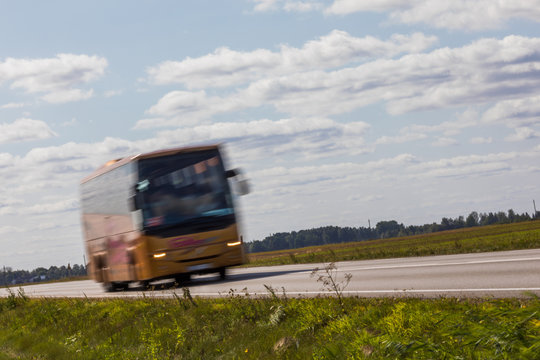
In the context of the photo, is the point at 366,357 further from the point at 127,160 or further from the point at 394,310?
the point at 127,160

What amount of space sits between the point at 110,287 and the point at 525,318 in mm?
20768

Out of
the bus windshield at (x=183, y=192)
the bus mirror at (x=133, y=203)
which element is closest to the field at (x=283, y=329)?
the bus mirror at (x=133, y=203)

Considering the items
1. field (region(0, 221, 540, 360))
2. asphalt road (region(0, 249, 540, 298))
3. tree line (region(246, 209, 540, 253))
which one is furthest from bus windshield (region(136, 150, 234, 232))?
tree line (region(246, 209, 540, 253))

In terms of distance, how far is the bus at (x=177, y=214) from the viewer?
18.9 meters

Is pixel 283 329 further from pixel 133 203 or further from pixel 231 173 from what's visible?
pixel 231 173

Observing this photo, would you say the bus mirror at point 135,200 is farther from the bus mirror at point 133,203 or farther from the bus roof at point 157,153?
the bus roof at point 157,153

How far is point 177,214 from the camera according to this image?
19.0 meters

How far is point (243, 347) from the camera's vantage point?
388 inches

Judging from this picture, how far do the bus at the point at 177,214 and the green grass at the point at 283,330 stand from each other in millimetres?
1809

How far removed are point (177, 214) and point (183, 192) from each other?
1.96ft

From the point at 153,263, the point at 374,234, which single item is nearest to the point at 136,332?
the point at 153,263

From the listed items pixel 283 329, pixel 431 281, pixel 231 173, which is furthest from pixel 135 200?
pixel 283 329

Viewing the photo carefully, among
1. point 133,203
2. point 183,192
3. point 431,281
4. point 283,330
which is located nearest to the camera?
point 283,330

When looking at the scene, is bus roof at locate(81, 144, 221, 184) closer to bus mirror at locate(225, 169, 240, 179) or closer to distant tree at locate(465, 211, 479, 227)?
bus mirror at locate(225, 169, 240, 179)
